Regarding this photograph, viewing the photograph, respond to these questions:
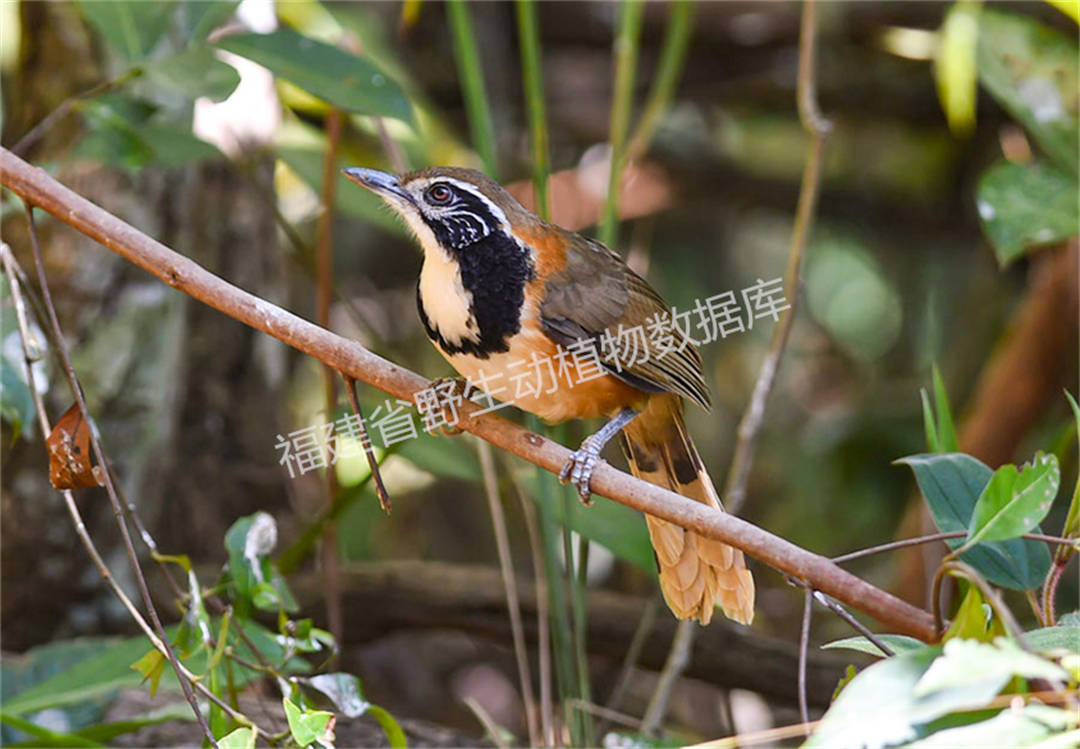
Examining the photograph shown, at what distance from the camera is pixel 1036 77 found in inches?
134

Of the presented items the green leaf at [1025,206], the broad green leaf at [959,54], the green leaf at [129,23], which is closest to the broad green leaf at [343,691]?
the green leaf at [129,23]

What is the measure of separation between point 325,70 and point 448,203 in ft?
1.57

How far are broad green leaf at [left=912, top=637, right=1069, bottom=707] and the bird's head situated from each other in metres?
1.40

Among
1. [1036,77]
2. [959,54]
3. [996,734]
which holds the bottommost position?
[996,734]

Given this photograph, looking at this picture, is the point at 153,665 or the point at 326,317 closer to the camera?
the point at 153,665

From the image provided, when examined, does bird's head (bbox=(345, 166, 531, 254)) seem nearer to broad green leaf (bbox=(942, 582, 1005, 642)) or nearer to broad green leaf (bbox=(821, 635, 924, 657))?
broad green leaf (bbox=(821, 635, 924, 657))

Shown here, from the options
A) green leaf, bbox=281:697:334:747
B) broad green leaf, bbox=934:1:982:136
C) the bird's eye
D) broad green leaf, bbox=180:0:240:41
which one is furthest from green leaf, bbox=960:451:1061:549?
broad green leaf, bbox=934:1:982:136

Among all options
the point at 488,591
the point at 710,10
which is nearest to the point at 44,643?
the point at 488,591

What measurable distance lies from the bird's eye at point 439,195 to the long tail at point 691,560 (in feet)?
2.05

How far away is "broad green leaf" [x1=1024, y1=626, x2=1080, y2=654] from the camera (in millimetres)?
1475

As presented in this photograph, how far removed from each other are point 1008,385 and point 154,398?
2.72m

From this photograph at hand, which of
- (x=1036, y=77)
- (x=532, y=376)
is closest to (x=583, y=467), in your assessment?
(x=532, y=376)

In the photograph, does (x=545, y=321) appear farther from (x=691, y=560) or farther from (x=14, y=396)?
(x=14, y=396)

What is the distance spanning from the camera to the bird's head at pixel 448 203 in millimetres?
2363
